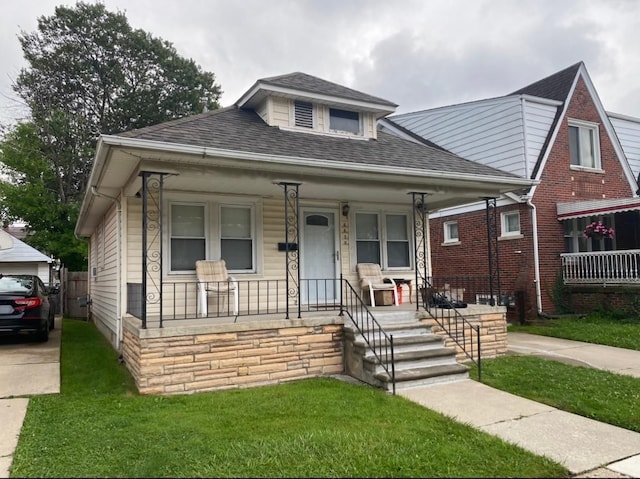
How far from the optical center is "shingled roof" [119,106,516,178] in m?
6.81

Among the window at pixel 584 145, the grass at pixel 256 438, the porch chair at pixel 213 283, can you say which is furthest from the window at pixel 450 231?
the grass at pixel 256 438

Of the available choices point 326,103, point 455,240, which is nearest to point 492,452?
point 326,103

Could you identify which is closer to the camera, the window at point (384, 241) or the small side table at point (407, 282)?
the small side table at point (407, 282)

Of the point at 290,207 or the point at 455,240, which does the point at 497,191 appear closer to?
the point at 290,207

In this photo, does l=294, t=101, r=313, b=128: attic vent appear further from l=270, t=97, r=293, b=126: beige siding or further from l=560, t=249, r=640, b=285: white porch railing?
l=560, t=249, r=640, b=285: white porch railing

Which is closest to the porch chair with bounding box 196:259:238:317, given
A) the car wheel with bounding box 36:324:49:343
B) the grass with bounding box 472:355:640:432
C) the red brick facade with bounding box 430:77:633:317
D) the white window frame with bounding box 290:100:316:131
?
the white window frame with bounding box 290:100:316:131

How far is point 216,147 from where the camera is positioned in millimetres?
6504

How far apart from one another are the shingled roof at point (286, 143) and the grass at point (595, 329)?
392 centimetres

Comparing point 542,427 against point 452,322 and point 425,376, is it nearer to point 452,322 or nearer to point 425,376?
point 425,376

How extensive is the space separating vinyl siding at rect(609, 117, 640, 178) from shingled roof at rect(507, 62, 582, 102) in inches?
110

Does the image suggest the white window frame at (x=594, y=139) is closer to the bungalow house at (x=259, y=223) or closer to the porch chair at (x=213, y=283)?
the bungalow house at (x=259, y=223)

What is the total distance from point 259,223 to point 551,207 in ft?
28.7

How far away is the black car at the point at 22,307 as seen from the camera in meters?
8.77

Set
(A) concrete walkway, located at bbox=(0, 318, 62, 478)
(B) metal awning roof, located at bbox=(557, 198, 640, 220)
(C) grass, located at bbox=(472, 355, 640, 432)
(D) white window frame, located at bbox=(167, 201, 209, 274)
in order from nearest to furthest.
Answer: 1. (A) concrete walkway, located at bbox=(0, 318, 62, 478)
2. (C) grass, located at bbox=(472, 355, 640, 432)
3. (D) white window frame, located at bbox=(167, 201, 209, 274)
4. (B) metal awning roof, located at bbox=(557, 198, 640, 220)
